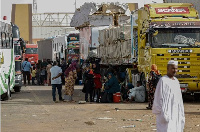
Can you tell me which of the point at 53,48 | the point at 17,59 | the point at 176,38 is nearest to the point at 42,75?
the point at 17,59

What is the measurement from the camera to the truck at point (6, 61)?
91.3 feet

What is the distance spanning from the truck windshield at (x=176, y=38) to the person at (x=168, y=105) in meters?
15.4

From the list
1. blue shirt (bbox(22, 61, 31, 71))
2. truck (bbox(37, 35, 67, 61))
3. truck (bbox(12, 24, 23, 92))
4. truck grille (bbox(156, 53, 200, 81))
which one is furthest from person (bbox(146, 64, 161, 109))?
truck (bbox(37, 35, 67, 61))

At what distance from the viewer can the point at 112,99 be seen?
27.6m

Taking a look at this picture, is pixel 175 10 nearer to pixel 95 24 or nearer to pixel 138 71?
pixel 138 71

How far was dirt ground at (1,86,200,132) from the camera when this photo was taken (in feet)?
57.0

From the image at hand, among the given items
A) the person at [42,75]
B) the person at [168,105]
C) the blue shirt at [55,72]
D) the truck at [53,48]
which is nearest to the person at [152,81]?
the blue shirt at [55,72]

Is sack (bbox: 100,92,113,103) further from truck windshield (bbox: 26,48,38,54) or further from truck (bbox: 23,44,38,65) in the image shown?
truck windshield (bbox: 26,48,38,54)

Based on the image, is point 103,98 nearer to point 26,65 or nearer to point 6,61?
point 6,61

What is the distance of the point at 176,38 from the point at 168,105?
1593 centimetres

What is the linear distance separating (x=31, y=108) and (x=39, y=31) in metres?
129

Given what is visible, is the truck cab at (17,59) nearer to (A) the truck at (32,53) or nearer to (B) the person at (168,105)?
(B) the person at (168,105)

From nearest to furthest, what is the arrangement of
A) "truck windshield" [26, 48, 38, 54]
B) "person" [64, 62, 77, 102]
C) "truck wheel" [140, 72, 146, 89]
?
1. "person" [64, 62, 77, 102]
2. "truck wheel" [140, 72, 146, 89]
3. "truck windshield" [26, 48, 38, 54]

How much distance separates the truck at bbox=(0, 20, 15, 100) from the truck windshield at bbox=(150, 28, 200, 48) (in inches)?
237
